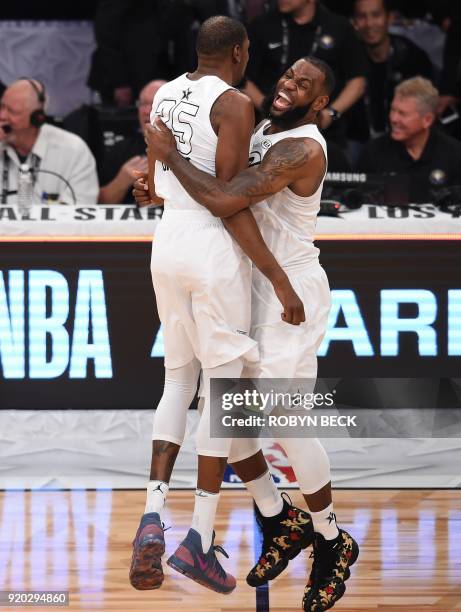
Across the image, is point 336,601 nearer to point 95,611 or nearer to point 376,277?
point 95,611

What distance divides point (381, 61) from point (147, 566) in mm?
5021

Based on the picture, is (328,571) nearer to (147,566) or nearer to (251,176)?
(147,566)

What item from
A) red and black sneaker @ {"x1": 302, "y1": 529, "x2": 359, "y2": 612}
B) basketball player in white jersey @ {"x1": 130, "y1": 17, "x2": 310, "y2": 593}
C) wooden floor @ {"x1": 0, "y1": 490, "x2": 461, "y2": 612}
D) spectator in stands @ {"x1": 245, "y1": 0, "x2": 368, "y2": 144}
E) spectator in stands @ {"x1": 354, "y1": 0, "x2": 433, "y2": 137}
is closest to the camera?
basketball player in white jersey @ {"x1": 130, "y1": 17, "x2": 310, "y2": 593}

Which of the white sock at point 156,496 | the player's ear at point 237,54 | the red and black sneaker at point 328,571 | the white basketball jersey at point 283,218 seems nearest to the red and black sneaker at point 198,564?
the white sock at point 156,496

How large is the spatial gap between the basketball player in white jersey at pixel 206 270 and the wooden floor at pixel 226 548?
0.43 m

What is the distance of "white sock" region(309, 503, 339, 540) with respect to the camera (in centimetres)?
454

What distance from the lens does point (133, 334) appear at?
6.05 m

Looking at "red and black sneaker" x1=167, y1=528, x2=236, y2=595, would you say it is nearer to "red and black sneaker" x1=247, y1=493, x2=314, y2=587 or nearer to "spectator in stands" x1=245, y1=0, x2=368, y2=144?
"red and black sneaker" x1=247, y1=493, x2=314, y2=587

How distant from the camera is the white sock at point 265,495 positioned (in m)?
4.68

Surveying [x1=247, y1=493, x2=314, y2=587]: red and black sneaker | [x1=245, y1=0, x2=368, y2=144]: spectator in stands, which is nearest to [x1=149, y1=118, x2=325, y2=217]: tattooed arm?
[x1=247, y1=493, x2=314, y2=587]: red and black sneaker

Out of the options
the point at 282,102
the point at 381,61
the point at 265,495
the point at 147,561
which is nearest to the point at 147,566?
the point at 147,561

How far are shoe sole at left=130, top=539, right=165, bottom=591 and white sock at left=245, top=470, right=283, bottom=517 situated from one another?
61 centimetres

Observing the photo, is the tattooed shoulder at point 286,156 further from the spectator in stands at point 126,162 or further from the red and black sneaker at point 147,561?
the spectator in stands at point 126,162

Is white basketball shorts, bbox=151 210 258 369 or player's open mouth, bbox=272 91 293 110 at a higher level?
player's open mouth, bbox=272 91 293 110
